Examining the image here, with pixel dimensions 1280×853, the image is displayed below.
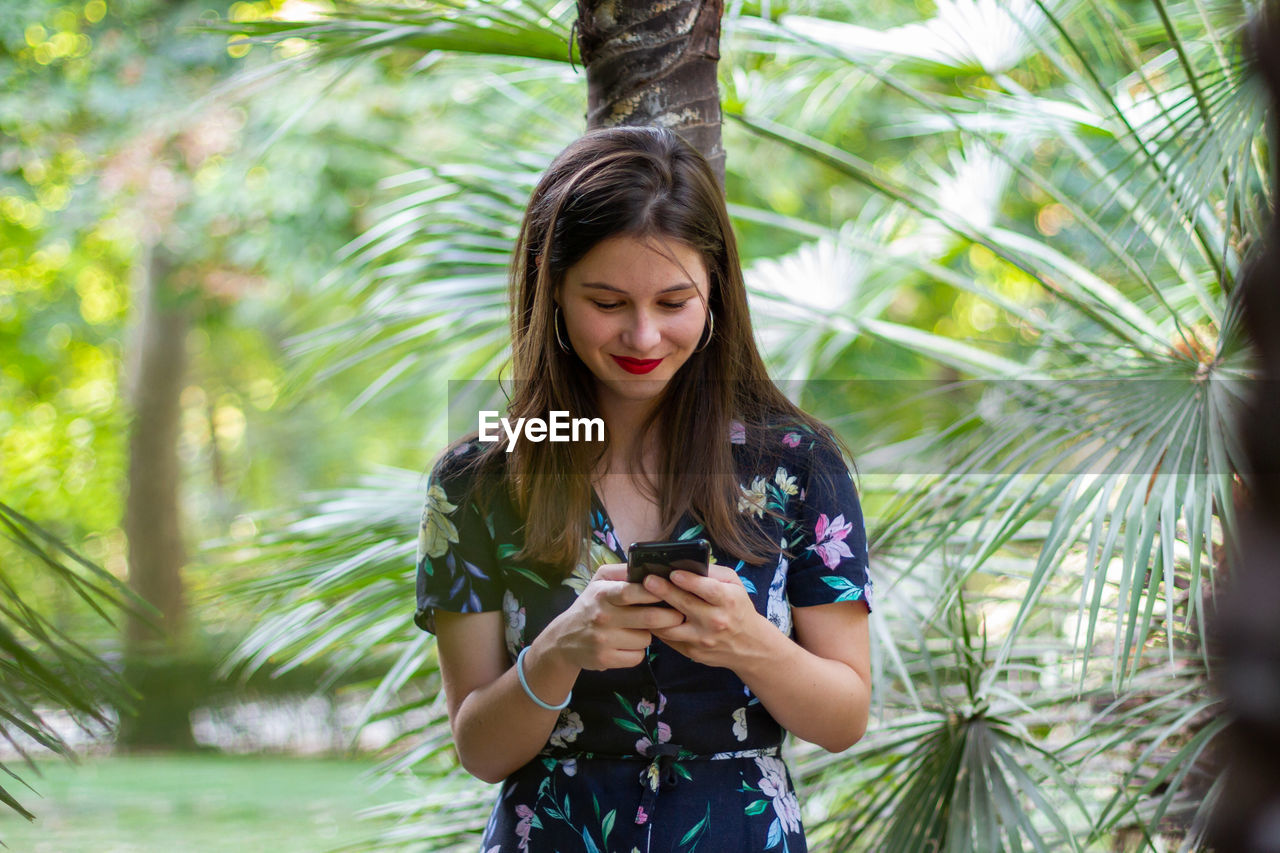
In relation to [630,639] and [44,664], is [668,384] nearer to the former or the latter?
[630,639]

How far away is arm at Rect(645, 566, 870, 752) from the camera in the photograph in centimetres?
106

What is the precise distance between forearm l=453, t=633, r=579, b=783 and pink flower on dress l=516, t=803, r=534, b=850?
5 cm

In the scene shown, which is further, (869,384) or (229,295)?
(229,295)

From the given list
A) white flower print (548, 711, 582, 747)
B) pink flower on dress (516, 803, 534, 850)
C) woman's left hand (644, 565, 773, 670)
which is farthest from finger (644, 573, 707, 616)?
pink flower on dress (516, 803, 534, 850)

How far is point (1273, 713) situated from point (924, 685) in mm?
1981

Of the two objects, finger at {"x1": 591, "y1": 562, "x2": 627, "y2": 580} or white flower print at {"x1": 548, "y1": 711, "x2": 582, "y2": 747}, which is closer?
finger at {"x1": 591, "y1": 562, "x2": 627, "y2": 580}

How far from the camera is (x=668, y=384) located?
135cm

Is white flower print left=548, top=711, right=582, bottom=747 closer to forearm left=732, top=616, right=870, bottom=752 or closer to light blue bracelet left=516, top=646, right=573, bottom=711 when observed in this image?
light blue bracelet left=516, top=646, right=573, bottom=711

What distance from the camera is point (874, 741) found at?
6.18 feet

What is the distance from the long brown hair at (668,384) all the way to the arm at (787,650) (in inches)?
4.6

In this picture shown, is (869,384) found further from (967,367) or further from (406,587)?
(406,587)

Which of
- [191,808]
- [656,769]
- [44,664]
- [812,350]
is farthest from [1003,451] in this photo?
[191,808]

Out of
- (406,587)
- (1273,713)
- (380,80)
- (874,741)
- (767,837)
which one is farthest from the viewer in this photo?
(380,80)

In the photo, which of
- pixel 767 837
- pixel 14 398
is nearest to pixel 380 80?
pixel 14 398
